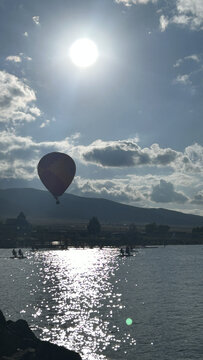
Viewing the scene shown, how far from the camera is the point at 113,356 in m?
46.0

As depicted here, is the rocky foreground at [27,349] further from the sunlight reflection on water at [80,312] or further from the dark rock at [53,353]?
the sunlight reflection on water at [80,312]

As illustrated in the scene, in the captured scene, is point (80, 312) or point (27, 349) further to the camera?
point (80, 312)

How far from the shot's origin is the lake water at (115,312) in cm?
4959

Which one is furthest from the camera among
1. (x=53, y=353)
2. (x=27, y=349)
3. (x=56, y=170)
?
(x=56, y=170)

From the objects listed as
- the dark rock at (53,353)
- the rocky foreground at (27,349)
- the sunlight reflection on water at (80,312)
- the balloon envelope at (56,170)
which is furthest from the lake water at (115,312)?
the balloon envelope at (56,170)

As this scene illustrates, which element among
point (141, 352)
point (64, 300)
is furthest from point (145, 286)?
point (141, 352)

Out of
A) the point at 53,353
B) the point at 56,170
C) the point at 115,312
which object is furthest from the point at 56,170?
the point at 53,353

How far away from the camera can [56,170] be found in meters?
76.6

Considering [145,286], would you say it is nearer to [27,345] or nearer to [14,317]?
[14,317]

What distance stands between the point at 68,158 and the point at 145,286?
41.5m

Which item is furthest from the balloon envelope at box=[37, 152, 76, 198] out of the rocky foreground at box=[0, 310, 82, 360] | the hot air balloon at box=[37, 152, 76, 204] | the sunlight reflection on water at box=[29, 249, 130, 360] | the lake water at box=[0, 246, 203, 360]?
the rocky foreground at box=[0, 310, 82, 360]

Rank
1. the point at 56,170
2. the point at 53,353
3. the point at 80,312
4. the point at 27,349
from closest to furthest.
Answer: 1. the point at 53,353
2. the point at 27,349
3. the point at 80,312
4. the point at 56,170

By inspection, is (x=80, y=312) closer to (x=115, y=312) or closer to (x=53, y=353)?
(x=115, y=312)

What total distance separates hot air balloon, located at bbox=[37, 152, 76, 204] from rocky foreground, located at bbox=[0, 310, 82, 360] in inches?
1317
